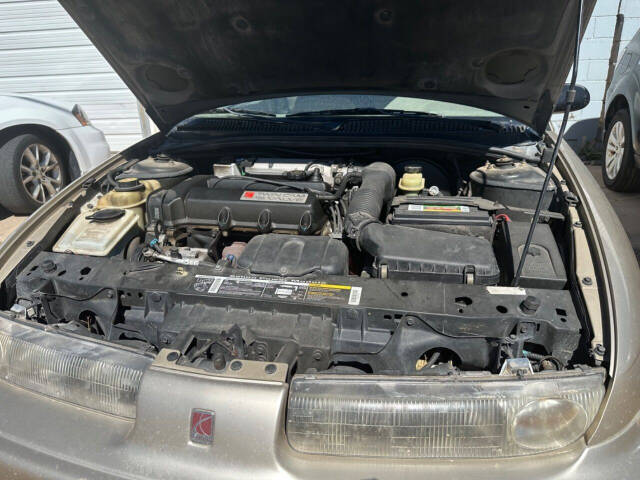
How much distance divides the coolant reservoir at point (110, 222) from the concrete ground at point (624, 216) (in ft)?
8.79

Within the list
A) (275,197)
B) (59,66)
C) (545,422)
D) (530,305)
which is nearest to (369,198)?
(275,197)

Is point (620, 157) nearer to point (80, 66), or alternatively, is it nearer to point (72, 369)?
point (72, 369)

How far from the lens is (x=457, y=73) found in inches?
79.0

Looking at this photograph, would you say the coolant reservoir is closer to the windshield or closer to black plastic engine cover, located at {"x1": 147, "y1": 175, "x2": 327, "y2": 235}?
black plastic engine cover, located at {"x1": 147, "y1": 175, "x2": 327, "y2": 235}

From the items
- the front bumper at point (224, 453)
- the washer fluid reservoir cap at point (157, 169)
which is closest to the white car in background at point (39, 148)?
the washer fluid reservoir cap at point (157, 169)

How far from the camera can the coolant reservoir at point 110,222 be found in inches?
72.2

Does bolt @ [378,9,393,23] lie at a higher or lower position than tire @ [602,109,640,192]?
higher

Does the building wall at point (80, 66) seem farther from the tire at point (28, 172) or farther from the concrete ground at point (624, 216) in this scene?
the tire at point (28, 172)

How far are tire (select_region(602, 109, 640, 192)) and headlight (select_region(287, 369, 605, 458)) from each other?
421cm

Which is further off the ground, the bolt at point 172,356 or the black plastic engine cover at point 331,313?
the bolt at point 172,356

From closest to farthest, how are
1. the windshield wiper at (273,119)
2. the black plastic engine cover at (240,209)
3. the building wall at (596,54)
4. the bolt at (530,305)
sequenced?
the bolt at (530,305) < the black plastic engine cover at (240,209) < the windshield wiper at (273,119) < the building wall at (596,54)

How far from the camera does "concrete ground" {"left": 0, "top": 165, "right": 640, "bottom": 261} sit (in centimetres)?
387

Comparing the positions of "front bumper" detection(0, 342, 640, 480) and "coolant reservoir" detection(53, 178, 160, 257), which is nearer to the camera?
"front bumper" detection(0, 342, 640, 480)

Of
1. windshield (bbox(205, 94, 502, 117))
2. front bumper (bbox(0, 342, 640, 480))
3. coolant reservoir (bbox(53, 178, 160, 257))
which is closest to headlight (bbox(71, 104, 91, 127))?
windshield (bbox(205, 94, 502, 117))
